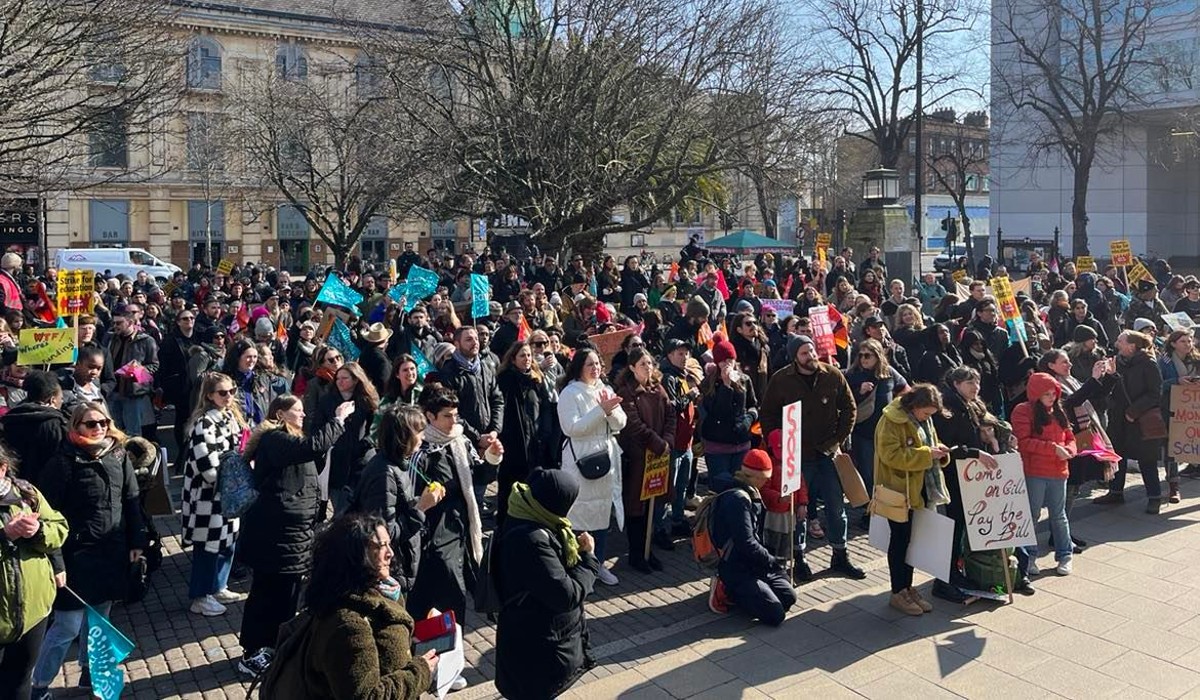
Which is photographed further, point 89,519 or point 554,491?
point 89,519

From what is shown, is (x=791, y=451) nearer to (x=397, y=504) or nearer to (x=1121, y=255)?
(x=397, y=504)

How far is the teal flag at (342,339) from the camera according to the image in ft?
38.5

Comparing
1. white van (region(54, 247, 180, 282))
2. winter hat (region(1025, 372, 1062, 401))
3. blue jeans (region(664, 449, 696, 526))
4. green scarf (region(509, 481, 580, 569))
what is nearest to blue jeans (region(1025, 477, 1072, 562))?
winter hat (region(1025, 372, 1062, 401))

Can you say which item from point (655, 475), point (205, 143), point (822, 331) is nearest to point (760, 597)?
point (655, 475)

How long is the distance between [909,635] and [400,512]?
3.49m

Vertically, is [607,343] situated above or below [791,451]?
above

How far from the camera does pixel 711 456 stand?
28.5ft

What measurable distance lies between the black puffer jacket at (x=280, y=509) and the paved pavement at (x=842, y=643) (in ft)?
2.78

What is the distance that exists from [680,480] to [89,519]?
472 cm

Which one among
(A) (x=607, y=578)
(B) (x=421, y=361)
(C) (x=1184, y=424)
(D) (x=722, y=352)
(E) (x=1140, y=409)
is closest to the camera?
(A) (x=607, y=578)

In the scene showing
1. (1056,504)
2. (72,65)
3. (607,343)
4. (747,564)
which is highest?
(72,65)

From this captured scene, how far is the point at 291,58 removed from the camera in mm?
47375

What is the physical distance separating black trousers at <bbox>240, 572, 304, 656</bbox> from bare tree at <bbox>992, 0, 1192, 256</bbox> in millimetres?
34760

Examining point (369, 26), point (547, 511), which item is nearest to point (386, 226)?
point (369, 26)
